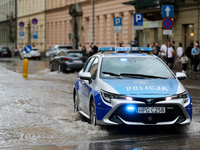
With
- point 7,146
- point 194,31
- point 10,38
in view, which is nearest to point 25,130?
point 7,146

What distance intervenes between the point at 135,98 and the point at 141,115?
299 millimetres

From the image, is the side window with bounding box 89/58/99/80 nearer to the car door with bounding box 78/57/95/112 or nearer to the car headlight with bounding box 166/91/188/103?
the car door with bounding box 78/57/95/112

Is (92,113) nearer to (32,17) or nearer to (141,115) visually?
(141,115)

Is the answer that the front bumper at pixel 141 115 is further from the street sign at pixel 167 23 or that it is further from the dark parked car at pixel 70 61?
the dark parked car at pixel 70 61

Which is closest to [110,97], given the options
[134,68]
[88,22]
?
[134,68]

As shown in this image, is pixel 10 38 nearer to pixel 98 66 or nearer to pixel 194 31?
pixel 194 31

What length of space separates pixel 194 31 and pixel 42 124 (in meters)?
23.7

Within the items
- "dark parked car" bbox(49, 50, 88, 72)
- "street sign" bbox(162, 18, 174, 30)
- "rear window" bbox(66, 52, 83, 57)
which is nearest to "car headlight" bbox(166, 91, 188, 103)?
"street sign" bbox(162, 18, 174, 30)

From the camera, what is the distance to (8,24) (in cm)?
9619

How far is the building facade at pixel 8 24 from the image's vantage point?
92.6 meters

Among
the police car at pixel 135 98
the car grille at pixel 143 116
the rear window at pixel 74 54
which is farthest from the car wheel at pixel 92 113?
the rear window at pixel 74 54

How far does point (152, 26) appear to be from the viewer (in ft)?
123

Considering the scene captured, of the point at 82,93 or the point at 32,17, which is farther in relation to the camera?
the point at 32,17

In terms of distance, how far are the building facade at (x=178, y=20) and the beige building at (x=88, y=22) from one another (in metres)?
4.11
